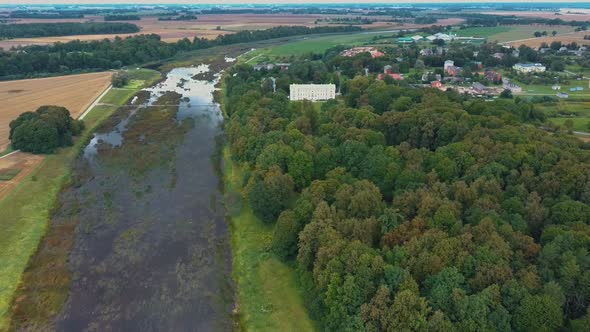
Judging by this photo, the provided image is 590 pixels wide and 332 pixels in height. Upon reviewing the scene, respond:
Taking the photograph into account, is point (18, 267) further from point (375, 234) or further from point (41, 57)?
point (41, 57)

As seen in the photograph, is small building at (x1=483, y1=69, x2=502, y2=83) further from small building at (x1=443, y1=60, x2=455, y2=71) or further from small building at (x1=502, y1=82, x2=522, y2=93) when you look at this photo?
small building at (x1=443, y1=60, x2=455, y2=71)

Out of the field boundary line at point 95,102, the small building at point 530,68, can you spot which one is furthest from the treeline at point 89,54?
the small building at point 530,68

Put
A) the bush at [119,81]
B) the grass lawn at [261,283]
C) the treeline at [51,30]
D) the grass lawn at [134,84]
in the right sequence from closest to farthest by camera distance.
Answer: the grass lawn at [261,283] < the bush at [119,81] < the grass lawn at [134,84] < the treeline at [51,30]

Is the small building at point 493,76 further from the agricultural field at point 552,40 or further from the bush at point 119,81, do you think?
the bush at point 119,81

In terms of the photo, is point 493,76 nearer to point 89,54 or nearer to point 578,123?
point 578,123

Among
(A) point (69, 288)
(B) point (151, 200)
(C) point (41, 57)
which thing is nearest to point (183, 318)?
(A) point (69, 288)
